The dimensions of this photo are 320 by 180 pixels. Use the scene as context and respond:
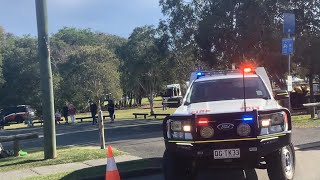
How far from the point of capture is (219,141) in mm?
7230

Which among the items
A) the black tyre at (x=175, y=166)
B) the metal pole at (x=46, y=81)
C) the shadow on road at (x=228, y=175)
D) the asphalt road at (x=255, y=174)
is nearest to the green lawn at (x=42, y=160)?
the metal pole at (x=46, y=81)

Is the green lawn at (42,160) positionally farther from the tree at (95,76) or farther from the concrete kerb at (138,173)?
the tree at (95,76)

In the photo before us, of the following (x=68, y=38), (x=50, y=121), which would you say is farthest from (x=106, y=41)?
(x=50, y=121)

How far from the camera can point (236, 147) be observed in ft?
23.5

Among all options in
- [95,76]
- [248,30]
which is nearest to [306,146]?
[248,30]

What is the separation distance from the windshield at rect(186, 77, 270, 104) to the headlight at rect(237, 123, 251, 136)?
156 centimetres

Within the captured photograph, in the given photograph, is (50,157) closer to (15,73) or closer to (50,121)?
(50,121)

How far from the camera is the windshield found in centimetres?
879

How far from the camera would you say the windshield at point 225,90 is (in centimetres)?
879

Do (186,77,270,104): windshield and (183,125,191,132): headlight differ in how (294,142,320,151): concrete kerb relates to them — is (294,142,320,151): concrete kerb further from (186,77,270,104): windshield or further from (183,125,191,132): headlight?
(183,125,191,132): headlight

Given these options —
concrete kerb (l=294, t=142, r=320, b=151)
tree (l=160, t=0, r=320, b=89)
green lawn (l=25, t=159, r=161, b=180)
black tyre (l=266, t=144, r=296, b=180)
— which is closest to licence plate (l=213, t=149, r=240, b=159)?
black tyre (l=266, t=144, r=296, b=180)

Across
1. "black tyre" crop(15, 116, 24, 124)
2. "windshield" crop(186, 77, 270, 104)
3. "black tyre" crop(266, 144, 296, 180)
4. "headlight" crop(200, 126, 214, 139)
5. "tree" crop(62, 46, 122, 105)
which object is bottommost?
"black tyre" crop(15, 116, 24, 124)

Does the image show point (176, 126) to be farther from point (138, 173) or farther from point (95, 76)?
point (95, 76)

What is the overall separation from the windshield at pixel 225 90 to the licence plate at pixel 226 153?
1711 mm
